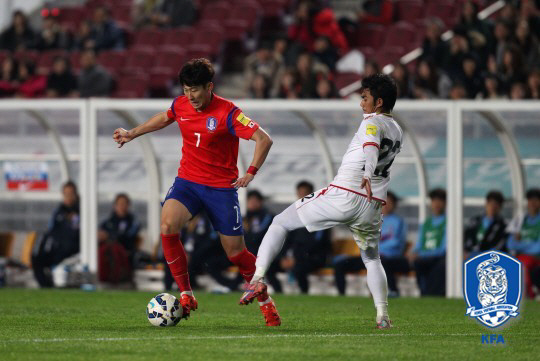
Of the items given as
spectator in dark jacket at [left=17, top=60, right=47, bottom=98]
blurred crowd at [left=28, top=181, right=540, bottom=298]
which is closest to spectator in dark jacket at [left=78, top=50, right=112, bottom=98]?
spectator in dark jacket at [left=17, top=60, right=47, bottom=98]

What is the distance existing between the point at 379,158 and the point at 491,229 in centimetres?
614

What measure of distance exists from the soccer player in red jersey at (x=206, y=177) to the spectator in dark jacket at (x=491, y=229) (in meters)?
5.83

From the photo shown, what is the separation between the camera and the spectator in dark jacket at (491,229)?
14.2 metres

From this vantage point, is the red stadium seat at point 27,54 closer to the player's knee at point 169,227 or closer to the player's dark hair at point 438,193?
the player's dark hair at point 438,193

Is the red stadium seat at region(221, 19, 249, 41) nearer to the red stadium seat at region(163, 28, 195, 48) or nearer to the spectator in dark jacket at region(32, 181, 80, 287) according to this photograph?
the red stadium seat at region(163, 28, 195, 48)

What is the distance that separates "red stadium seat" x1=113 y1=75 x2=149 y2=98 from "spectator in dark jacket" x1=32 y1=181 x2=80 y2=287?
331cm

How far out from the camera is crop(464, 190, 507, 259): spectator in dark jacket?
46.6ft

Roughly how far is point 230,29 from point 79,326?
1122 centimetres

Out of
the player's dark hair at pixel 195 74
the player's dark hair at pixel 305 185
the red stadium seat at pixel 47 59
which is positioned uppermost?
the red stadium seat at pixel 47 59

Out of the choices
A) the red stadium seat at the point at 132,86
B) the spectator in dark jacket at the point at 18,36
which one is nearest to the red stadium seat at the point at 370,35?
the red stadium seat at the point at 132,86

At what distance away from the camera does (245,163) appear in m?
15.5

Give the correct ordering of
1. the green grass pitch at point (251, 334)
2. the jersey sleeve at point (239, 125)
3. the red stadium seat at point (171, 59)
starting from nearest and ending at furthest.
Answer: the green grass pitch at point (251, 334)
the jersey sleeve at point (239, 125)
the red stadium seat at point (171, 59)

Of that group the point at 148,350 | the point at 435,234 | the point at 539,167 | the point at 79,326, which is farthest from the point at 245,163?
the point at 148,350

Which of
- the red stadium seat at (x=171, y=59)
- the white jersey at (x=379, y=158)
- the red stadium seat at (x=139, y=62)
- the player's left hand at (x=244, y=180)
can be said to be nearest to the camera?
the white jersey at (x=379, y=158)
